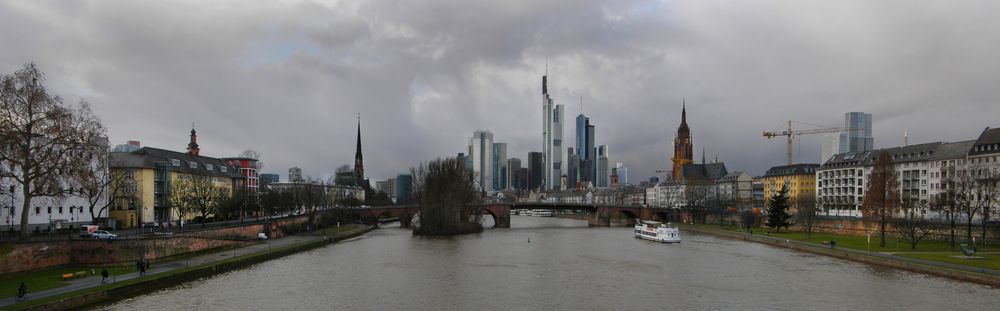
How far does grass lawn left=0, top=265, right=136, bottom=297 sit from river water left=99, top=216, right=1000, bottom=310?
5.00 meters

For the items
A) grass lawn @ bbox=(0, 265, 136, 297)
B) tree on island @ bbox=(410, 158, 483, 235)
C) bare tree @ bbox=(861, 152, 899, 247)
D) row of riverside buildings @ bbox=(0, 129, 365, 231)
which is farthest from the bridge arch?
grass lawn @ bbox=(0, 265, 136, 297)

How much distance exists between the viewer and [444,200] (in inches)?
3942

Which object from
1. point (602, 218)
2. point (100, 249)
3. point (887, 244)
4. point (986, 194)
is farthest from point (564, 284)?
point (602, 218)

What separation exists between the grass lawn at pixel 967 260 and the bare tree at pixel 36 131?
6530cm

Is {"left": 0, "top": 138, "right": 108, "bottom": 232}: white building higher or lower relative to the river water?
higher

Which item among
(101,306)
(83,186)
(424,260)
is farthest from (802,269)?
(83,186)

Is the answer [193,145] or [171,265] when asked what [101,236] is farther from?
[193,145]

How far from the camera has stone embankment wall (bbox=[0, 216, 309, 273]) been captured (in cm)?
4291

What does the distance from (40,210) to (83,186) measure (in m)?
19.0

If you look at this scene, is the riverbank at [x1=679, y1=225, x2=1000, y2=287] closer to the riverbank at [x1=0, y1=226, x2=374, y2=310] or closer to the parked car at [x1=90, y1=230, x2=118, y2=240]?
the riverbank at [x1=0, y1=226, x2=374, y2=310]

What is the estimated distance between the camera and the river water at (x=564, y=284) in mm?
38844

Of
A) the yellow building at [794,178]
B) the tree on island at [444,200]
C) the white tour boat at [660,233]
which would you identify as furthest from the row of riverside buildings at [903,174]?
the tree on island at [444,200]

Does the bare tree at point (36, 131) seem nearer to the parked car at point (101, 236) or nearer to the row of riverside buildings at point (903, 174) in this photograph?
the parked car at point (101, 236)

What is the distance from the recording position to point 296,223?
9512cm
